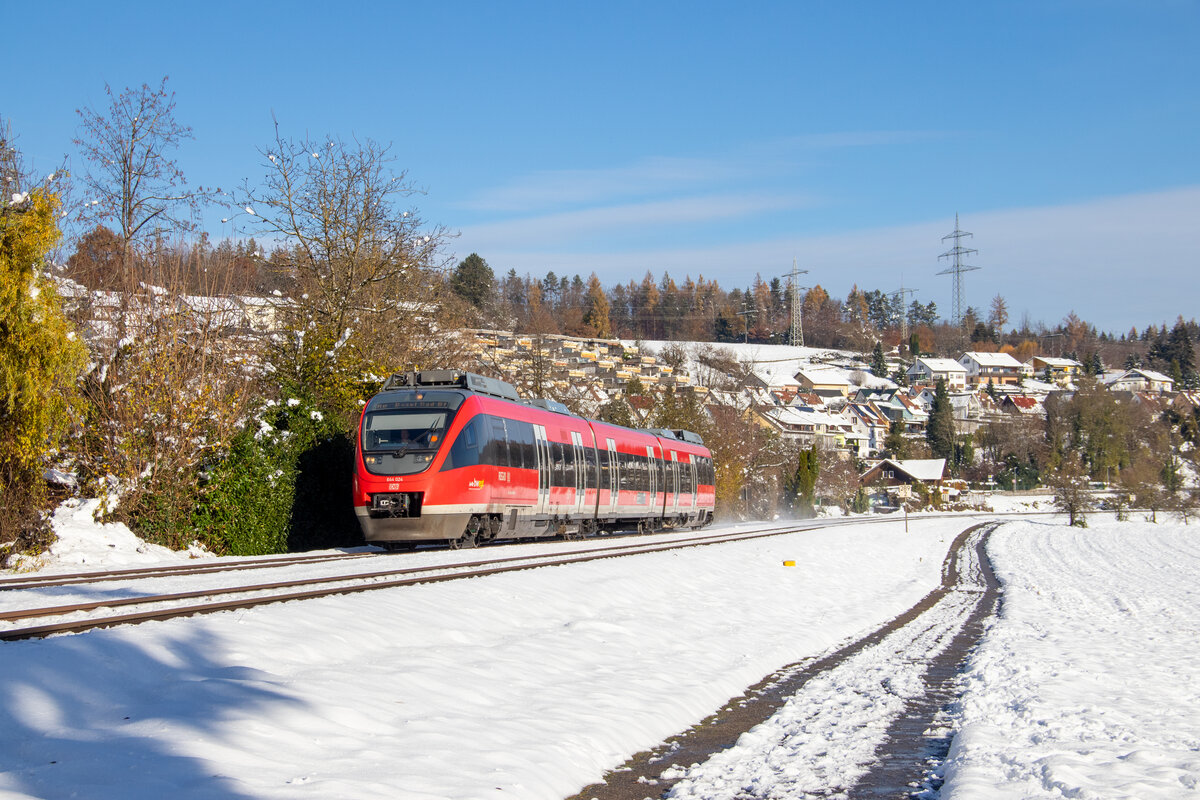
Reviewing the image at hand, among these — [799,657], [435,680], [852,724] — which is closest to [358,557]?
[799,657]

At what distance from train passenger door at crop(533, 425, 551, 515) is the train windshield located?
4284mm

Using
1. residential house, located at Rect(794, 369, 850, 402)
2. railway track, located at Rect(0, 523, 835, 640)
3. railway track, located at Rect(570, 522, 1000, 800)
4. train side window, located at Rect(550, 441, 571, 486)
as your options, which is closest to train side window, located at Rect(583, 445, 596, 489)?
train side window, located at Rect(550, 441, 571, 486)

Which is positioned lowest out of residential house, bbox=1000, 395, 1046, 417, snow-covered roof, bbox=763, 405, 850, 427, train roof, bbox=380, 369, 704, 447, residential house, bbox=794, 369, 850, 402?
train roof, bbox=380, 369, 704, 447

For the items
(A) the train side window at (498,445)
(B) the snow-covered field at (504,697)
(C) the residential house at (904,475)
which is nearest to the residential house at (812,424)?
(C) the residential house at (904,475)

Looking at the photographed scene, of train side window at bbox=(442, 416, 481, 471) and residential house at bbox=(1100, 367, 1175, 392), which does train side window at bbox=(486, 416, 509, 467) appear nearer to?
train side window at bbox=(442, 416, 481, 471)

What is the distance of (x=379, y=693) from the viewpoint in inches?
294

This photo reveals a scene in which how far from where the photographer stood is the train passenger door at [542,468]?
24359mm

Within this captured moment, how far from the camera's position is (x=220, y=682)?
6.88 m

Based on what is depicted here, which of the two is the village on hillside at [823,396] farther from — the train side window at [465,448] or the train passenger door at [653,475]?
the train side window at [465,448]

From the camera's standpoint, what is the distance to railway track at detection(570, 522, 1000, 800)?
6.70m

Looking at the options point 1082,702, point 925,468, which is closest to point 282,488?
point 1082,702

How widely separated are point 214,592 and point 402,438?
8.87m

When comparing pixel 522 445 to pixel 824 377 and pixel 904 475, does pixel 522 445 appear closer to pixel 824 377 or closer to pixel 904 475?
pixel 904 475

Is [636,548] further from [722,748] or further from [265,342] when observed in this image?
[722,748]
